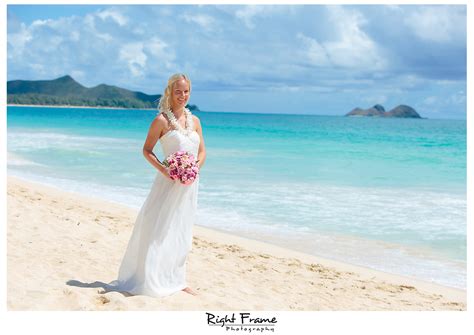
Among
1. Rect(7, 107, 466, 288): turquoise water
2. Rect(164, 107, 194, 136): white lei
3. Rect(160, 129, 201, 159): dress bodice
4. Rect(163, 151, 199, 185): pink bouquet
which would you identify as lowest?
Rect(7, 107, 466, 288): turquoise water

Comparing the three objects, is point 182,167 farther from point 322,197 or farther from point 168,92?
point 322,197

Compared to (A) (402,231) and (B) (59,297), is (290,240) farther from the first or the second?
(B) (59,297)

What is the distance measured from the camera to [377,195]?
1473cm

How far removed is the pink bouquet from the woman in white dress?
0.31 feet

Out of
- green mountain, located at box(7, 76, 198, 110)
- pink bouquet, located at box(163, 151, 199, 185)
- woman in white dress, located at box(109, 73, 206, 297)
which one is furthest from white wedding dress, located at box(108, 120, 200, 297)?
green mountain, located at box(7, 76, 198, 110)

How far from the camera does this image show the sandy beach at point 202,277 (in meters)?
5.60

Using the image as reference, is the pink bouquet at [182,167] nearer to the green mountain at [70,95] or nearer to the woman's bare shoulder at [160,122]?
the woman's bare shoulder at [160,122]

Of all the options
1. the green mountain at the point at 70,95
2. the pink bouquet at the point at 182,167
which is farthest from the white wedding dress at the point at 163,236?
the green mountain at the point at 70,95

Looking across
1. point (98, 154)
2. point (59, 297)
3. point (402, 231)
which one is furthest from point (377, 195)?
point (98, 154)

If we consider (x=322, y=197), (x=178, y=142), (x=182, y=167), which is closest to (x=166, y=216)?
(x=182, y=167)

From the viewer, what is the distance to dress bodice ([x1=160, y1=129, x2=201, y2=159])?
18.6 ft
